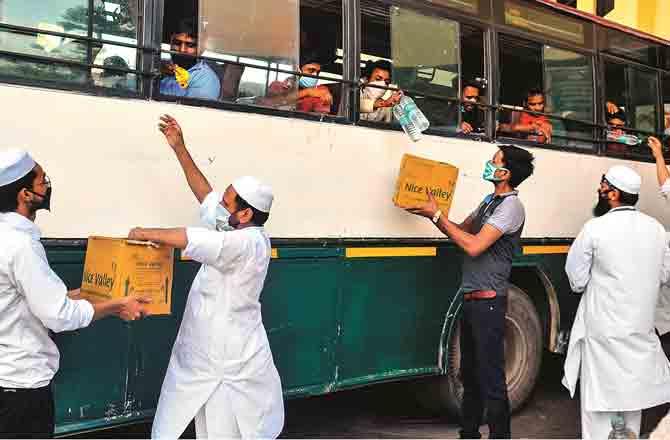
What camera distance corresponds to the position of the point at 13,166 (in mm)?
2561

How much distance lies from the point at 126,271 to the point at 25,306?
0.42 metres

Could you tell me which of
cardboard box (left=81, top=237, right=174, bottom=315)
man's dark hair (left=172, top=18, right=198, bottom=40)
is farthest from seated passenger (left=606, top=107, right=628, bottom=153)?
cardboard box (left=81, top=237, right=174, bottom=315)

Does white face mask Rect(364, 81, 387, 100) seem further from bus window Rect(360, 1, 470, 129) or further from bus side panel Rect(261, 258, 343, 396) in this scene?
bus side panel Rect(261, 258, 343, 396)

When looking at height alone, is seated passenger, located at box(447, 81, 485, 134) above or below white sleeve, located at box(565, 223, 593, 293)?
above

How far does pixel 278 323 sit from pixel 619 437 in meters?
2.10

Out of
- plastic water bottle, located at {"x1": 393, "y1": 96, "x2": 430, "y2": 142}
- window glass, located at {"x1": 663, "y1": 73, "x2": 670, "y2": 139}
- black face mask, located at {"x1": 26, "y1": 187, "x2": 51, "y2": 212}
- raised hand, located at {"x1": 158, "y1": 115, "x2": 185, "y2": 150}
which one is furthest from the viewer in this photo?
window glass, located at {"x1": 663, "y1": 73, "x2": 670, "y2": 139}

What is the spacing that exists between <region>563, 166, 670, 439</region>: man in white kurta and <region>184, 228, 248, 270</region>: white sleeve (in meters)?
2.18

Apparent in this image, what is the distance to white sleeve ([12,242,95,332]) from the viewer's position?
2.50 metres

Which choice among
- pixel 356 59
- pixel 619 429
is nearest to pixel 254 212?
pixel 356 59

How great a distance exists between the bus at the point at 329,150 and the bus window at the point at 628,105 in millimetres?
21

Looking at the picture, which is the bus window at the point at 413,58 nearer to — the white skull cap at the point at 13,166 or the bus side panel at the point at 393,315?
the bus side panel at the point at 393,315

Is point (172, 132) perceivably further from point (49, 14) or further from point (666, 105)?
point (666, 105)

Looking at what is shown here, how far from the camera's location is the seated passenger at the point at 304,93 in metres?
3.97

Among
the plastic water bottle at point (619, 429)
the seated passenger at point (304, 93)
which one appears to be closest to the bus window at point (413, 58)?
the seated passenger at point (304, 93)
